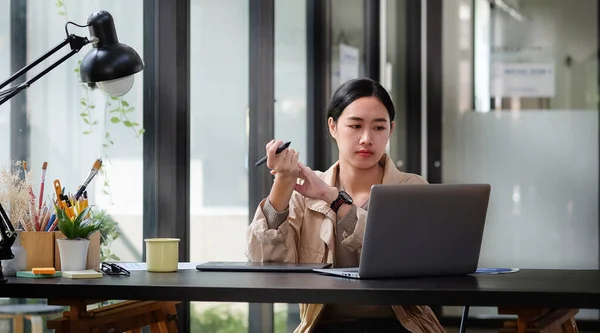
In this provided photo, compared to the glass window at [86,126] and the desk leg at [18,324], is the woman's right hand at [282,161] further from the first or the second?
the desk leg at [18,324]

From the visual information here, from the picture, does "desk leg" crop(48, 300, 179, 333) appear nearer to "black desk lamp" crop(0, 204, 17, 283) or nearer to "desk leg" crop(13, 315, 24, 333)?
"black desk lamp" crop(0, 204, 17, 283)

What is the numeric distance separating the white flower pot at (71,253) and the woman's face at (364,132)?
2.72 feet

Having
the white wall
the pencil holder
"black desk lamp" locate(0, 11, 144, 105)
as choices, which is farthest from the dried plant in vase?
the white wall

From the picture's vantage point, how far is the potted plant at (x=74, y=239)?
2.27 m

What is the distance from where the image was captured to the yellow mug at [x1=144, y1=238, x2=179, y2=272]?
7.60 ft

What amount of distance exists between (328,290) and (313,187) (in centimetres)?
71

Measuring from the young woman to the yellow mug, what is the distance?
0.31 m

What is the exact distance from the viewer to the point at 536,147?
18.5 feet

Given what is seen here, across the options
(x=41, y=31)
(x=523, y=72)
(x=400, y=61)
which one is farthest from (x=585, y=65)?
(x=41, y=31)

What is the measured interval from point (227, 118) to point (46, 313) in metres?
1.25

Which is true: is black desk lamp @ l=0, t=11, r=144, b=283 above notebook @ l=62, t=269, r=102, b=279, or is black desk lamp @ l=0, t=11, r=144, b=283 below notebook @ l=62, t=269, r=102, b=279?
above

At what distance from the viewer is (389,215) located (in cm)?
210

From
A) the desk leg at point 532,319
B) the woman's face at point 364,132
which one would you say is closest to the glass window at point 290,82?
the woman's face at point 364,132

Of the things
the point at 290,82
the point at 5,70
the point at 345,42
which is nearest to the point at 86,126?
the point at 5,70
